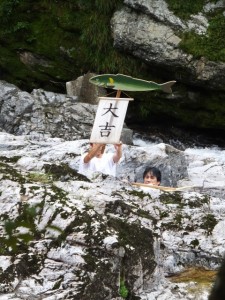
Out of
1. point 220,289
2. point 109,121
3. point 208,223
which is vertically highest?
point 109,121

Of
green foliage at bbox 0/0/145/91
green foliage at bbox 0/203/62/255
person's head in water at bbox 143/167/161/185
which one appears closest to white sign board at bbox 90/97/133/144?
person's head in water at bbox 143/167/161/185

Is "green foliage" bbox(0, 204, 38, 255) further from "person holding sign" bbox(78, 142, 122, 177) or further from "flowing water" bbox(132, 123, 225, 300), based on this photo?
"flowing water" bbox(132, 123, 225, 300)

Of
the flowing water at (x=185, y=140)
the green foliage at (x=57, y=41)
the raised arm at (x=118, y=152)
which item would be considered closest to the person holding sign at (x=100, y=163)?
the raised arm at (x=118, y=152)

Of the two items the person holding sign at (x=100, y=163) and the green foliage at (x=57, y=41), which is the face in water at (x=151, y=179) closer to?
the person holding sign at (x=100, y=163)

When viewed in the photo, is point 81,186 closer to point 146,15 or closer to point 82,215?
point 82,215

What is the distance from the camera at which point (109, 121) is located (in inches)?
247

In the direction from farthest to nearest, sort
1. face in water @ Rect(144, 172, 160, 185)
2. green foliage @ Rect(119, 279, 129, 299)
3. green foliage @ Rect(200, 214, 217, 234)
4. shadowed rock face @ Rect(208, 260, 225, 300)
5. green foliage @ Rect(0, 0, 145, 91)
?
green foliage @ Rect(0, 0, 145, 91), face in water @ Rect(144, 172, 160, 185), green foliage @ Rect(200, 214, 217, 234), green foliage @ Rect(119, 279, 129, 299), shadowed rock face @ Rect(208, 260, 225, 300)

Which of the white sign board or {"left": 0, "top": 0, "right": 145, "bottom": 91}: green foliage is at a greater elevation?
{"left": 0, "top": 0, "right": 145, "bottom": 91}: green foliage

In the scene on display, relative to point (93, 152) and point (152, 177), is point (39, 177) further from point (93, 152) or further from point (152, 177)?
point (152, 177)

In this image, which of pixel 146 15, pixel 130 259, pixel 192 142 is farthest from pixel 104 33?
pixel 130 259

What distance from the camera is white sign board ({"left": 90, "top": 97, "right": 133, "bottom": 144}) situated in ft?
20.5

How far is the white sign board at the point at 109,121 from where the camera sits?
246 inches

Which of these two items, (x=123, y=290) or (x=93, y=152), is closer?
(x=123, y=290)

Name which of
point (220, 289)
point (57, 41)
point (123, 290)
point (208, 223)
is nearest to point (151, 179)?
point (208, 223)
